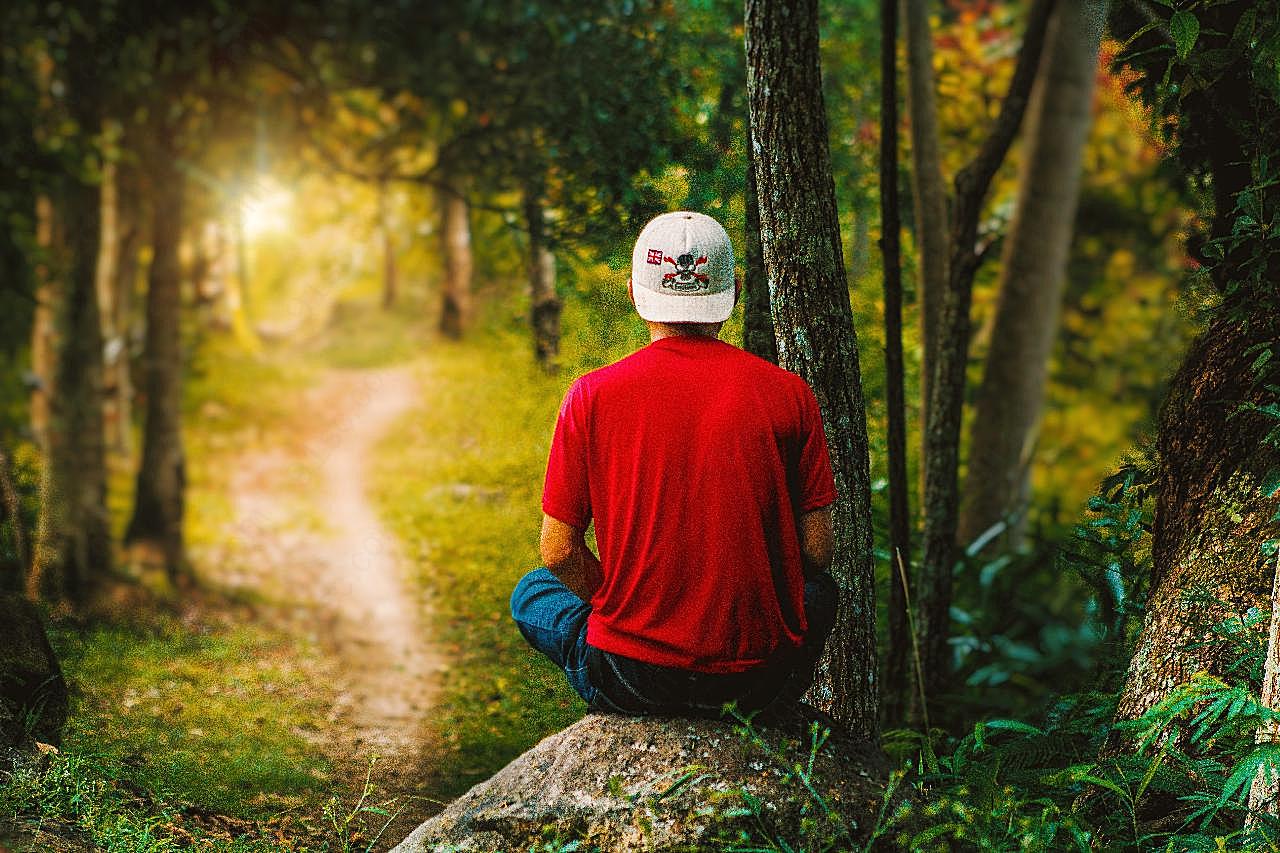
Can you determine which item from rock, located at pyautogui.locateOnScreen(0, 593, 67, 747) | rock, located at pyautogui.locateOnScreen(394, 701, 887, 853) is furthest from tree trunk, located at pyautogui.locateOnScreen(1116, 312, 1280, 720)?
rock, located at pyautogui.locateOnScreen(0, 593, 67, 747)

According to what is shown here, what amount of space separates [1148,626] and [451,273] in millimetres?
9544

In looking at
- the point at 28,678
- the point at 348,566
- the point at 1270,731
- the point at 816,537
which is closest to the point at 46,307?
the point at 348,566

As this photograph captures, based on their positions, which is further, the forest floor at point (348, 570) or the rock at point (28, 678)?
the forest floor at point (348, 570)

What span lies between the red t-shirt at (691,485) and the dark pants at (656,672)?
2.5 inches

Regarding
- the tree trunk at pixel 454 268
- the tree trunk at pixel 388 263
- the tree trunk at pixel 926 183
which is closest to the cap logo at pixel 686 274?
the tree trunk at pixel 926 183

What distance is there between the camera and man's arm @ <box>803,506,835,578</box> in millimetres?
2766

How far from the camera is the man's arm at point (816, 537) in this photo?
2.77m

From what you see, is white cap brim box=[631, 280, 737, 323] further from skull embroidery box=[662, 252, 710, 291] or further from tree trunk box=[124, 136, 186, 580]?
tree trunk box=[124, 136, 186, 580]

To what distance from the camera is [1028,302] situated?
6.54 m

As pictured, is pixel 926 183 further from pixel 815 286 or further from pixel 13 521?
pixel 13 521

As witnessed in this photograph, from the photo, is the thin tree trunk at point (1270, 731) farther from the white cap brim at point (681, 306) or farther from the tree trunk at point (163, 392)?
the tree trunk at point (163, 392)

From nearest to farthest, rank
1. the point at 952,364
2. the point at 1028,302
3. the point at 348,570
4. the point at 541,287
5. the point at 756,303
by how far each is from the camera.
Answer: the point at 756,303 → the point at 952,364 → the point at 541,287 → the point at 1028,302 → the point at 348,570

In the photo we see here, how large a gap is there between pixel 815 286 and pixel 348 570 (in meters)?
5.98

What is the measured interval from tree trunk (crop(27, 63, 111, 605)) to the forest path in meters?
1.37
